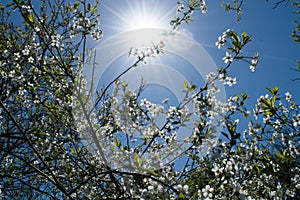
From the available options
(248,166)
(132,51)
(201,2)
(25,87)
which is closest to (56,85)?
(25,87)

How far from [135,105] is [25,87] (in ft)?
5.02

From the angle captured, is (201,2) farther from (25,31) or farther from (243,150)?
(25,31)

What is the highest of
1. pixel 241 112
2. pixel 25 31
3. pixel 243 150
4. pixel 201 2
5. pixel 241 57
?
pixel 25 31

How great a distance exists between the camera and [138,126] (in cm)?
388

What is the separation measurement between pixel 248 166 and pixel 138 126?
1556mm

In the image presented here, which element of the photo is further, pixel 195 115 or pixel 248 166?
pixel 195 115

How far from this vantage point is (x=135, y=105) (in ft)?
13.4

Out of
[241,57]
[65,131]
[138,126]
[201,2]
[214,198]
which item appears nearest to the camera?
[214,198]

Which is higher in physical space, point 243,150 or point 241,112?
point 241,112

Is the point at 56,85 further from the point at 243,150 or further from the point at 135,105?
the point at 243,150

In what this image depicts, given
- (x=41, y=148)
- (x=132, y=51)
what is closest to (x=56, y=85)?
(x=41, y=148)

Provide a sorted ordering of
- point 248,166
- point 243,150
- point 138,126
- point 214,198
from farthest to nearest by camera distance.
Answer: point 138,126
point 248,166
point 243,150
point 214,198

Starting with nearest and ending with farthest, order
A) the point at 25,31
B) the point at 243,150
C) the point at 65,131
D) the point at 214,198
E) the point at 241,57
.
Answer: the point at 214,198
the point at 243,150
the point at 241,57
the point at 65,131
the point at 25,31

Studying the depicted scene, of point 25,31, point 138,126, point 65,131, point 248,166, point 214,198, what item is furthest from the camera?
point 25,31
